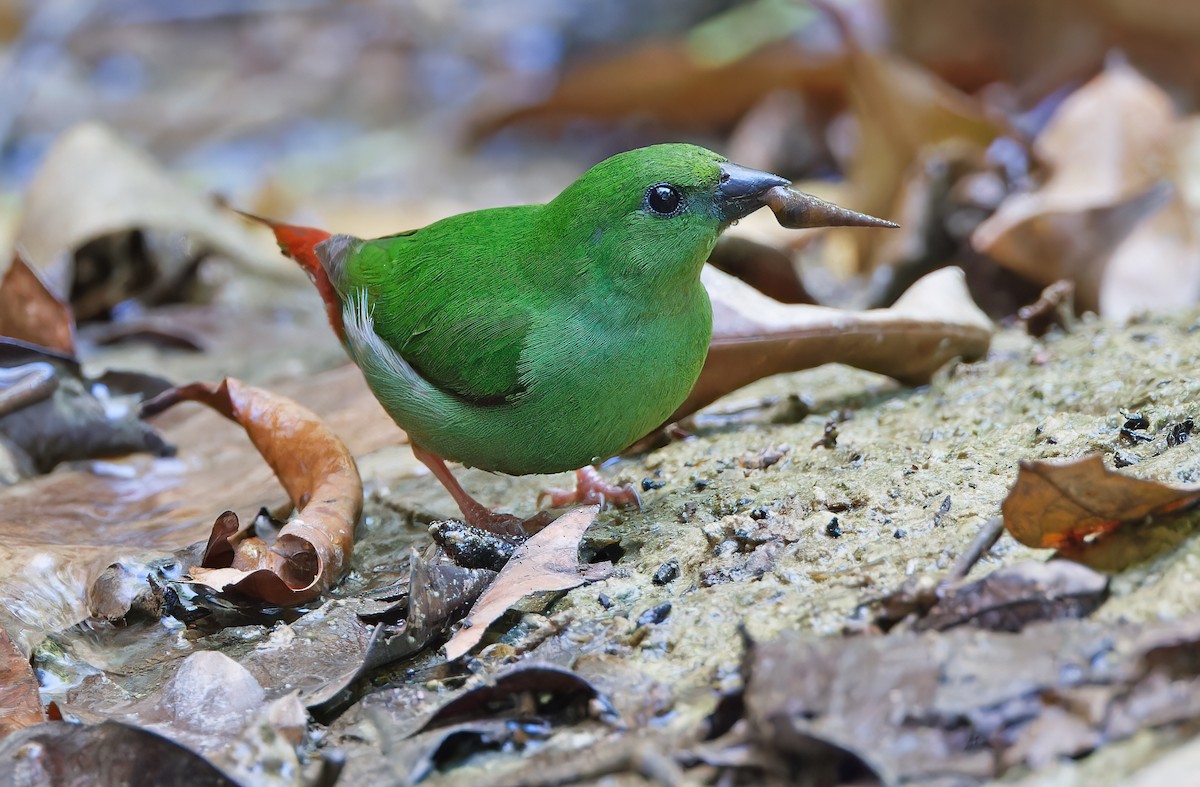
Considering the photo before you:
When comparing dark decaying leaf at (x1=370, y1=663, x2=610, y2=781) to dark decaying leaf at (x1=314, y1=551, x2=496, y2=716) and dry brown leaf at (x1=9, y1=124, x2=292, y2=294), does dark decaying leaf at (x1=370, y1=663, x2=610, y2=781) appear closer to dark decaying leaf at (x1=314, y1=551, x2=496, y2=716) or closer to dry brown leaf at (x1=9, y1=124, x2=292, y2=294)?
dark decaying leaf at (x1=314, y1=551, x2=496, y2=716)

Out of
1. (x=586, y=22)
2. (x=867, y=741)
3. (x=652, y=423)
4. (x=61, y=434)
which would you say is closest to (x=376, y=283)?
(x=652, y=423)

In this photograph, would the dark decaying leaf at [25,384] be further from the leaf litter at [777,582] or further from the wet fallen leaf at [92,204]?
the wet fallen leaf at [92,204]

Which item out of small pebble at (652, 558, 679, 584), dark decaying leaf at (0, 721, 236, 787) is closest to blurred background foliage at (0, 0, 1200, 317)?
small pebble at (652, 558, 679, 584)

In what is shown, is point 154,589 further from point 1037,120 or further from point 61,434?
point 1037,120

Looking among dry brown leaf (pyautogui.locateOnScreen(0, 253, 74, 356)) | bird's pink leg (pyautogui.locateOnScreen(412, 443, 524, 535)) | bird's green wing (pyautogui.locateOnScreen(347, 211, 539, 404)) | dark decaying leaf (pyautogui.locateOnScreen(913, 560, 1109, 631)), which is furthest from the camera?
dry brown leaf (pyautogui.locateOnScreen(0, 253, 74, 356))

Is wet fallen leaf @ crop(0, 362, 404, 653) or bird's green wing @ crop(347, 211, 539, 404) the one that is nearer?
wet fallen leaf @ crop(0, 362, 404, 653)
